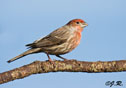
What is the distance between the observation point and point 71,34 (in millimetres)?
9000

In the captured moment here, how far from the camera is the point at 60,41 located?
8.58m

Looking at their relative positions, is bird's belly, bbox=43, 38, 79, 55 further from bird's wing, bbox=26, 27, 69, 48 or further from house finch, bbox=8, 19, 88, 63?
bird's wing, bbox=26, 27, 69, 48

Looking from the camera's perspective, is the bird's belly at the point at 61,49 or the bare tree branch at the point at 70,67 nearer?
the bare tree branch at the point at 70,67

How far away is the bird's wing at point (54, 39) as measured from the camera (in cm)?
824

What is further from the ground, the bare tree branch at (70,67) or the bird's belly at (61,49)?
the bird's belly at (61,49)

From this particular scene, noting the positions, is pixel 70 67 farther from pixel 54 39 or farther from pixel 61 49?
pixel 54 39

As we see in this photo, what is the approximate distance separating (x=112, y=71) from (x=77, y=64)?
0.98m

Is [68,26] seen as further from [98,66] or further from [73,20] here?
[98,66]

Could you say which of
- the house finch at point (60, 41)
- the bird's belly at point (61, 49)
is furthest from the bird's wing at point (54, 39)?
the bird's belly at point (61, 49)

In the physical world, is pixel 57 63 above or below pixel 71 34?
below

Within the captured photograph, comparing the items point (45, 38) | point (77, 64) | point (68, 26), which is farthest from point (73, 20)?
point (77, 64)

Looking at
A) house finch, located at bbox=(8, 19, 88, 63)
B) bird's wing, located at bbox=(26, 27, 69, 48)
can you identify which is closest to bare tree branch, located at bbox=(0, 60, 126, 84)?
house finch, located at bbox=(8, 19, 88, 63)

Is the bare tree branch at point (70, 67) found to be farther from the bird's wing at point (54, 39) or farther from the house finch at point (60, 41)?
the bird's wing at point (54, 39)

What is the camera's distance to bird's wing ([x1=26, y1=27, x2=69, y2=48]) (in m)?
8.24
